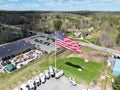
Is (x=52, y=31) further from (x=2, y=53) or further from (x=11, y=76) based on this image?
(x=11, y=76)

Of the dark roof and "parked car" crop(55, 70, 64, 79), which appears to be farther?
the dark roof

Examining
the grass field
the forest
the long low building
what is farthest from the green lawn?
the forest

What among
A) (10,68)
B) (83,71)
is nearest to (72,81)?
(83,71)

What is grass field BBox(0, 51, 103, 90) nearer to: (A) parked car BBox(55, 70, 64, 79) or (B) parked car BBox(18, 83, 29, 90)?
(A) parked car BBox(55, 70, 64, 79)

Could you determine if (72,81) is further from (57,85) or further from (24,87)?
(24,87)

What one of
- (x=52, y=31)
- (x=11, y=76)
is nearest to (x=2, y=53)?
(x=11, y=76)

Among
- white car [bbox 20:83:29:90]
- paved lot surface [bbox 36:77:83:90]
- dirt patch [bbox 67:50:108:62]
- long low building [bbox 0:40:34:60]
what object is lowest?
paved lot surface [bbox 36:77:83:90]
